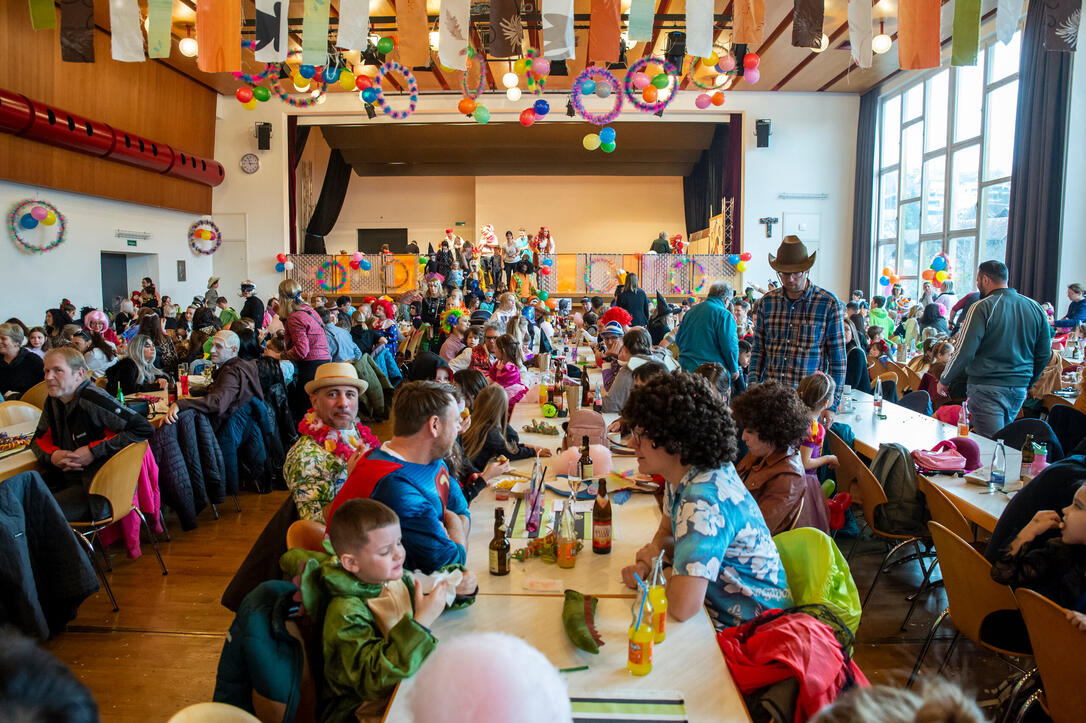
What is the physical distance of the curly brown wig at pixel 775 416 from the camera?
2.65 m

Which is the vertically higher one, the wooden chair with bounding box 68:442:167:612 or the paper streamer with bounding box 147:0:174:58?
the paper streamer with bounding box 147:0:174:58

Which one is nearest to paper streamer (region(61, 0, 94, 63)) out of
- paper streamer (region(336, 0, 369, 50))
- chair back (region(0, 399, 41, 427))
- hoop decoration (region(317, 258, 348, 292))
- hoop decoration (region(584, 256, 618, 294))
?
paper streamer (region(336, 0, 369, 50))

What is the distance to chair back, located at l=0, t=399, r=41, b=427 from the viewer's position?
4.69 m

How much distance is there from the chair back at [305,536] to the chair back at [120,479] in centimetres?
193

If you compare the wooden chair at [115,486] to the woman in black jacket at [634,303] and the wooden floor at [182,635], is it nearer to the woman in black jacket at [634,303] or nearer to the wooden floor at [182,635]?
the wooden floor at [182,635]

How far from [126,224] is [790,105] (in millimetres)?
14987

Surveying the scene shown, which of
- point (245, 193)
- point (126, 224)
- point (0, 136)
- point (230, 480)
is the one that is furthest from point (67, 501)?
point (245, 193)

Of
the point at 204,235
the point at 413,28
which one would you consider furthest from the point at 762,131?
the point at 204,235

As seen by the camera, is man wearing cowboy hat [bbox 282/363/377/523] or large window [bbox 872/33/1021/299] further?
large window [bbox 872/33/1021/299]

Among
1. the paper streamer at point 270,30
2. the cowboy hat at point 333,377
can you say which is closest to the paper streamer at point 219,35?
the paper streamer at point 270,30

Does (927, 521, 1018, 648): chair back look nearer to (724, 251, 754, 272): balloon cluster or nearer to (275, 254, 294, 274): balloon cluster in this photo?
(724, 251, 754, 272): balloon cluster

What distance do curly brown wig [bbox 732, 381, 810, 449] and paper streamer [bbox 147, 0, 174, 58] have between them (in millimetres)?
5674

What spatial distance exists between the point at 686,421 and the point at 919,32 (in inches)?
210

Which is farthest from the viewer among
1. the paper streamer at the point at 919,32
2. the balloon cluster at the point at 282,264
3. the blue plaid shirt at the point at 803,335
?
the balloon cluster at the point at 282,264
